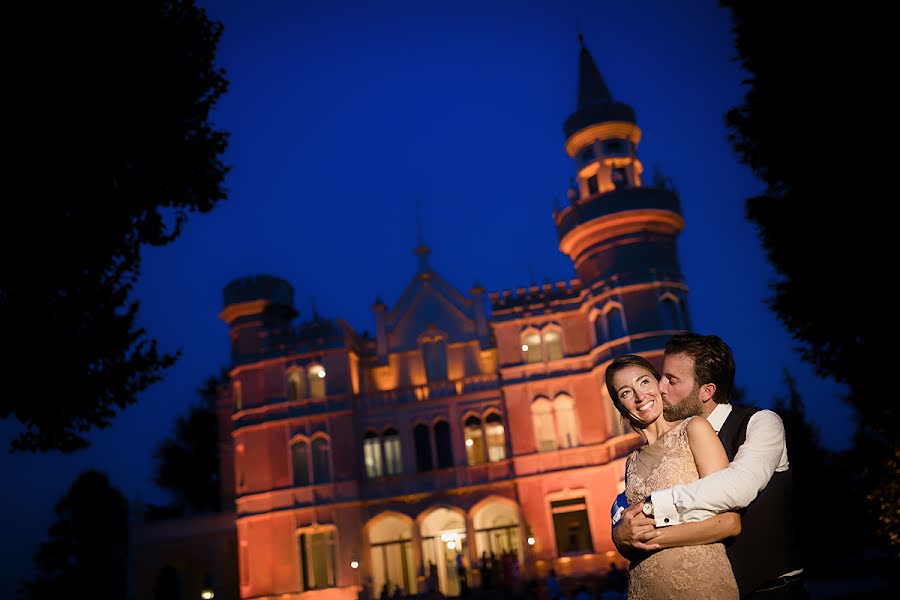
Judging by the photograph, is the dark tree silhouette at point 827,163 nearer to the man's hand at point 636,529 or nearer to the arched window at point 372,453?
the man's hand at point 636,529

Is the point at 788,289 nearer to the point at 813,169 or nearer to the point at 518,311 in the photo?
the point at 813,169

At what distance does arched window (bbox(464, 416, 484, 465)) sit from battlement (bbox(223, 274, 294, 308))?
10.7m

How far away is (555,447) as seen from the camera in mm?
32625

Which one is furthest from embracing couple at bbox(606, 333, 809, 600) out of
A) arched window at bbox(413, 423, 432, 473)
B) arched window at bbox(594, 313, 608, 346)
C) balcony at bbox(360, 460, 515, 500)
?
arched window at bbox(413, 423, 432, 473)

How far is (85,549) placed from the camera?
171ft

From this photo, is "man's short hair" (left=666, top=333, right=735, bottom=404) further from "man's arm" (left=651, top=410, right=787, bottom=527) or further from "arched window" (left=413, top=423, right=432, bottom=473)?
"arched window" (left=413, top=423, right=432, bottom=473)

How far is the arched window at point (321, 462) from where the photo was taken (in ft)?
112

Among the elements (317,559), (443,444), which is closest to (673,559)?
(443,444)

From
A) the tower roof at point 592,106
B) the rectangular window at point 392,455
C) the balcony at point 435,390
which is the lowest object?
the rectangular window at point 392,455

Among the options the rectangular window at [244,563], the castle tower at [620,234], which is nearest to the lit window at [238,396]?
the rectangular window at [244,563]

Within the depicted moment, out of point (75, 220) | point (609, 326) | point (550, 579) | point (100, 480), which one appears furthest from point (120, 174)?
point (100, 480)

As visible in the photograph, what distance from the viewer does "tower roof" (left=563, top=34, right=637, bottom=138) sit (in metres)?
34.9

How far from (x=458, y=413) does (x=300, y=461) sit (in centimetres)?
708

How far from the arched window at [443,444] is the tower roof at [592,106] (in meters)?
13.9
